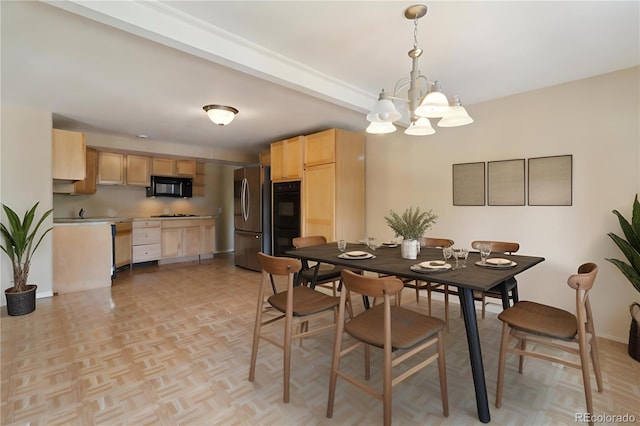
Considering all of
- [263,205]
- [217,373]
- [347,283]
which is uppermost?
[263,205]

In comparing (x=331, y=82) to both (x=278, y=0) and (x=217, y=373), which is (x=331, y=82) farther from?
(x=217, y=373)

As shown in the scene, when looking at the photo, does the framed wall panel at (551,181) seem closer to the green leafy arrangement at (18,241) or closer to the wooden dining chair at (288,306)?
the wooden dining chair at (288,306)

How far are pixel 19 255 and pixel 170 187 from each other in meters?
3.18

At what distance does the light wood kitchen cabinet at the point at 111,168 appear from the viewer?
5184 millimetres

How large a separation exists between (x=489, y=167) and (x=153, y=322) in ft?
12.8

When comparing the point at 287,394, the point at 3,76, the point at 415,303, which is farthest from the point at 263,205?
the point at 287,394

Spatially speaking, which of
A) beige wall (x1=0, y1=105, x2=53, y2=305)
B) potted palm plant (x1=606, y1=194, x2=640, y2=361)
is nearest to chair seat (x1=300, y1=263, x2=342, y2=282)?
potted palm plant (x1=606, y1=194, x2=640, y2=361)

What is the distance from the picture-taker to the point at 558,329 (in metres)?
1.63

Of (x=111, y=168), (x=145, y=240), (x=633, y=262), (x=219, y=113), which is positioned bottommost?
(x=145, y=240)

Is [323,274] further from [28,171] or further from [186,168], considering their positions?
[186,168]

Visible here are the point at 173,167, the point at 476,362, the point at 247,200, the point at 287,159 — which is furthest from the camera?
the point at 173,167

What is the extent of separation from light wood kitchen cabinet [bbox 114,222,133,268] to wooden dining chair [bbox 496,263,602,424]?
545 centimetres

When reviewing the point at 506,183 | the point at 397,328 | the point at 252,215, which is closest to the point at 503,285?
the point at 397,328

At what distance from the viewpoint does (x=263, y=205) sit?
16.8 feet
